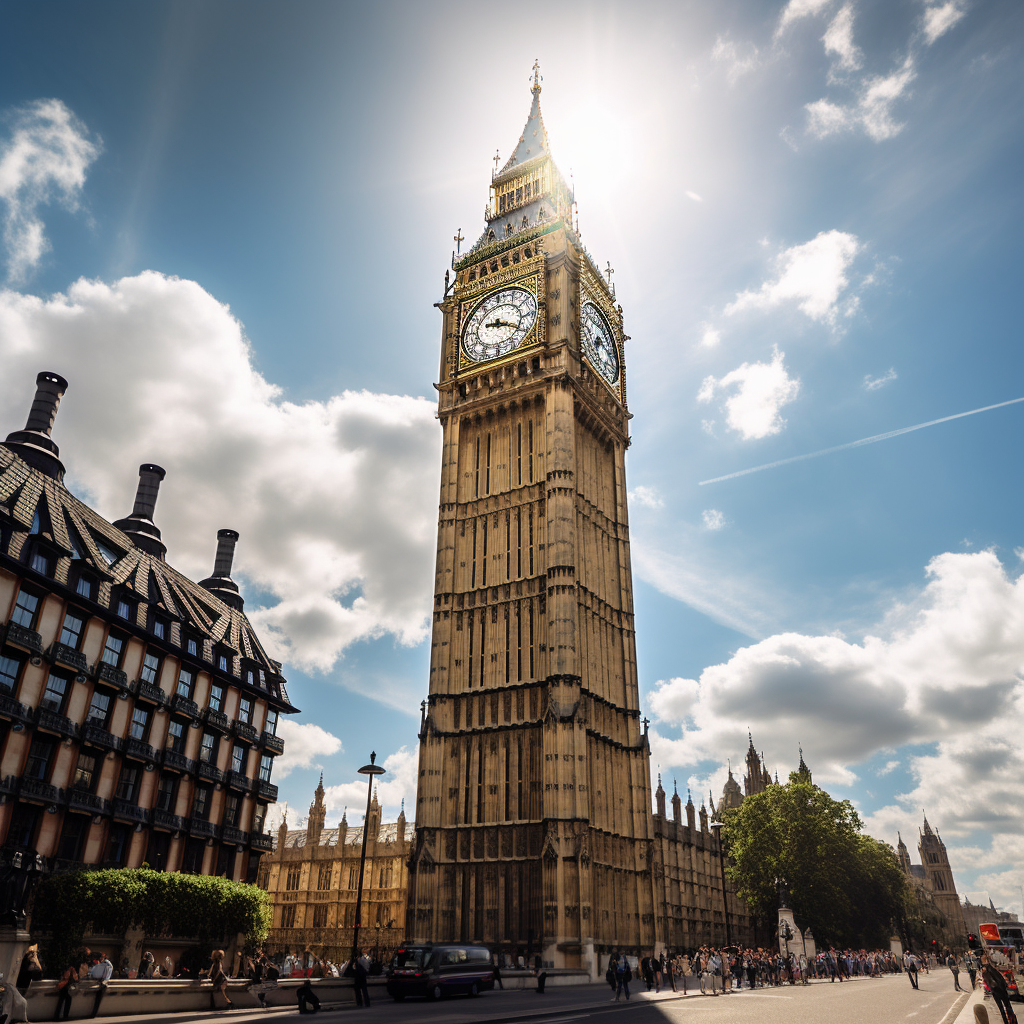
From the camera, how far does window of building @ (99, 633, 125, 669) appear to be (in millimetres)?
35125

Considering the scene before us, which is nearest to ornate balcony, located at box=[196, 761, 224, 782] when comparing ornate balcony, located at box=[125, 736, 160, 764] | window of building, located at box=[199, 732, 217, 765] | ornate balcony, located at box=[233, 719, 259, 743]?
window of building, located at box=[199, 732, 217, 765]

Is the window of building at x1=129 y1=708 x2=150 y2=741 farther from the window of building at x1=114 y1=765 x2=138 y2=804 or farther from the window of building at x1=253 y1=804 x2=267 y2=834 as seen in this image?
the window of building at x1=253 y1=804 x2=267 y2=834

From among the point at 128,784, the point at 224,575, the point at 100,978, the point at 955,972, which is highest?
the point at 224,575

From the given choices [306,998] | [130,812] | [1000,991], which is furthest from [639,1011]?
[130,812]

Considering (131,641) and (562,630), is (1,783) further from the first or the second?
(562,630)

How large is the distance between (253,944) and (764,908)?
41.6 m

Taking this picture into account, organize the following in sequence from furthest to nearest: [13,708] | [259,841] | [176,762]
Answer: [259,841]
[176,762]
[13,708]

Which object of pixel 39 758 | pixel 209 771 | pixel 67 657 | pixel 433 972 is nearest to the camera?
pixel 433 972

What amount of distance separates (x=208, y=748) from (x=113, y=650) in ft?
27.0

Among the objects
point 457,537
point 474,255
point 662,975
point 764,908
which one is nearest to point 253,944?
point 662,975

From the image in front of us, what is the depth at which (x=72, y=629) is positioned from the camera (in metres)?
33.5

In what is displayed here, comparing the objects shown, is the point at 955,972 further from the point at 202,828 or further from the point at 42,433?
the point at 42,433

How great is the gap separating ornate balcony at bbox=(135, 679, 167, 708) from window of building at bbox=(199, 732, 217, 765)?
151 inches

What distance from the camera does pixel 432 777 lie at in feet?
156
